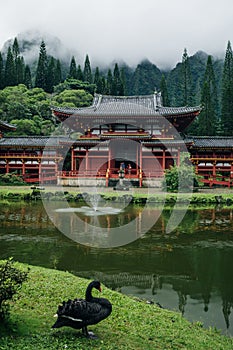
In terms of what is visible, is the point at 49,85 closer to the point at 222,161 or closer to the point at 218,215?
the point at 222,161

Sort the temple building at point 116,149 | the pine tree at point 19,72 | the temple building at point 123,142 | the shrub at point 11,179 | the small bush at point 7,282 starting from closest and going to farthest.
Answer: the small bush at point 7,282
the shrub at point 11,179
the temple building at point 123,142
the temple building at point 116,149
the pine tree at point 19,72

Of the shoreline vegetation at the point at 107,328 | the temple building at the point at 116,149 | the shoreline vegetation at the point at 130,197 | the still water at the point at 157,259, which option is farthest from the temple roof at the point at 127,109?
the shoreline vegetation at the point at 107,328

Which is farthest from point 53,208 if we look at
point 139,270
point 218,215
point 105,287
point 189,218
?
point 105,287

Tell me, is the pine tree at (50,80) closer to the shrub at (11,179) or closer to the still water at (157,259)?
the shrub at (11,179)

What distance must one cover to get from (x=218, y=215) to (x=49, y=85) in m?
64.9

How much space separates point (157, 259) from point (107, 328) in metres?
6.05

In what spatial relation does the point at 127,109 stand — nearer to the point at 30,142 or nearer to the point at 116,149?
the point at 116,149

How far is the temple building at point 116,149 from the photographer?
35812 mm

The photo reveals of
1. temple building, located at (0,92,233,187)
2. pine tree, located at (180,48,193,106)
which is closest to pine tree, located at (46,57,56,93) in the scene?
pine tree, located at (180,48,193,106)

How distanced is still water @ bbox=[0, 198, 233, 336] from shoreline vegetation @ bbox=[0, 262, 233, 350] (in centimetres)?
90

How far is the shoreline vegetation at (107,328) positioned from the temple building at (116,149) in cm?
2664

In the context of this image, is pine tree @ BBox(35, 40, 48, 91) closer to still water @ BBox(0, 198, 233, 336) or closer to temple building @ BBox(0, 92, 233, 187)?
temple building @ BBox(0, 92, 233, 187)

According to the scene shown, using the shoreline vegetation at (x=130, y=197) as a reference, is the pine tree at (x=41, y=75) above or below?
above

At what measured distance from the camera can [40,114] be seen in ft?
202
